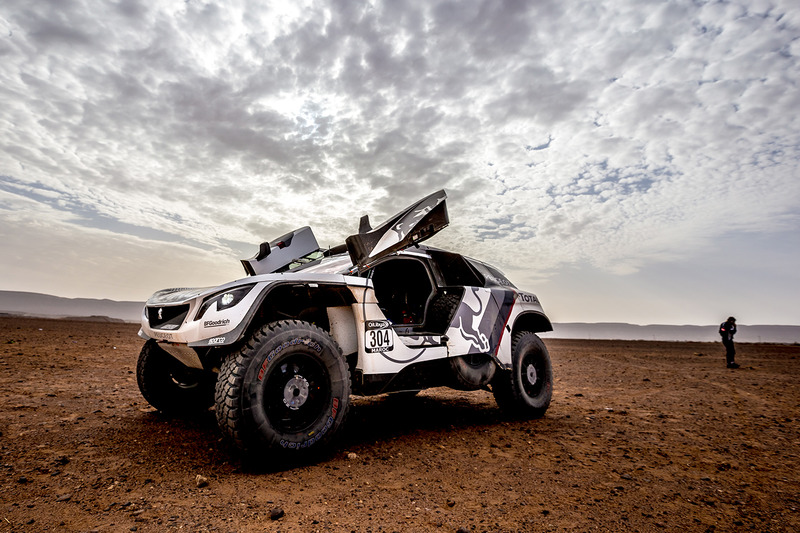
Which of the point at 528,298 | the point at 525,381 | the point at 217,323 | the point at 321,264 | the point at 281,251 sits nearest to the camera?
the point at 217,323

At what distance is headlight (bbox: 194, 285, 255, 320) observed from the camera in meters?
3.33

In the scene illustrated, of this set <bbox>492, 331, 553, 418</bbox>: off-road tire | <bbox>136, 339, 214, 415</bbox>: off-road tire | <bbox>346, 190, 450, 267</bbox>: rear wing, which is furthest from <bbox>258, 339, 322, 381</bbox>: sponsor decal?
<bbox>492, 331, 553, 418</bbox>: off-road tire

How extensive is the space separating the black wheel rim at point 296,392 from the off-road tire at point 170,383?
5.80ft

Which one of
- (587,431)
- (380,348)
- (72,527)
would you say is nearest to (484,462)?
(380,348)

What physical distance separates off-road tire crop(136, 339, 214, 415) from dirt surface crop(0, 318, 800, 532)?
212mm

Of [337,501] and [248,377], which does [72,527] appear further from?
[337,501]

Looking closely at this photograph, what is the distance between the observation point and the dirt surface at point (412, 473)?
8.27ft

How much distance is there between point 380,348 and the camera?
13.1ft

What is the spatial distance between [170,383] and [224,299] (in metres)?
2.10

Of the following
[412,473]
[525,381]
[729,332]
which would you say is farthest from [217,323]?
[729,332]

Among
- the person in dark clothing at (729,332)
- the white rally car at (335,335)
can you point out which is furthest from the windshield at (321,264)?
the person in dark clothing at (729,332)

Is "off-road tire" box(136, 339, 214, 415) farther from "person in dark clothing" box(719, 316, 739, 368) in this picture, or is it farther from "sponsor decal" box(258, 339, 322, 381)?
"person in dark clothing" box(719, 316, 739, 368)

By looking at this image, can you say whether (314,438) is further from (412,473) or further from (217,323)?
(217,323)

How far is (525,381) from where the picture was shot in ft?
18.4
